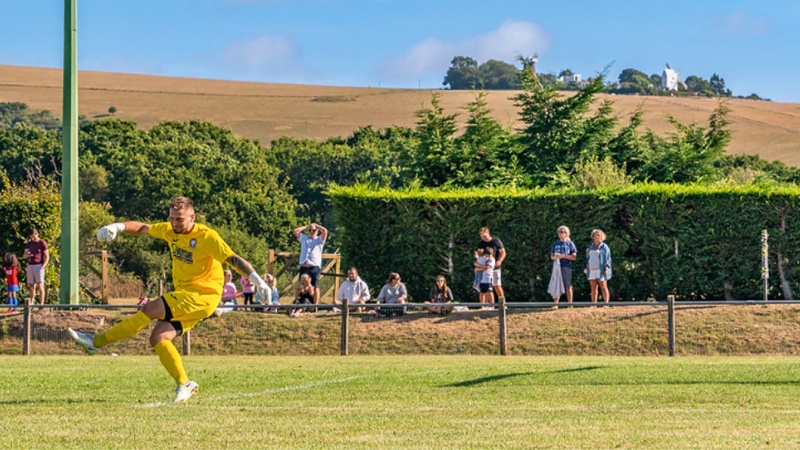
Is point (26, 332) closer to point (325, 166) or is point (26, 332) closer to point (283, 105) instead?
point (325, 166)

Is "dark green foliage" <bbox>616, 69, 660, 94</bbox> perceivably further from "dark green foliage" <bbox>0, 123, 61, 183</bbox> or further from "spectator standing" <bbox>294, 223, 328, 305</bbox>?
"spectator standing" <bbox>294, 223, 328, 305</bbox>

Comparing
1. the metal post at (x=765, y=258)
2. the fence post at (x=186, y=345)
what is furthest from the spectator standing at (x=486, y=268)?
the metal post at (x=765, y=258)

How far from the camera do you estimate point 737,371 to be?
17188mm

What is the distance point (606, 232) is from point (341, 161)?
7147cm

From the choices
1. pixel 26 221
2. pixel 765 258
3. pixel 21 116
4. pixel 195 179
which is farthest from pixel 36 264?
pixel 21 116

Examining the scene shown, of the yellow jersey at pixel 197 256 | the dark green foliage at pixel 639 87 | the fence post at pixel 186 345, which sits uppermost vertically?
the dark green foliage at pixel 639 87

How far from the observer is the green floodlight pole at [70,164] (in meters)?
26.5

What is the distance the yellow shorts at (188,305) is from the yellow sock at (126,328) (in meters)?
0.28

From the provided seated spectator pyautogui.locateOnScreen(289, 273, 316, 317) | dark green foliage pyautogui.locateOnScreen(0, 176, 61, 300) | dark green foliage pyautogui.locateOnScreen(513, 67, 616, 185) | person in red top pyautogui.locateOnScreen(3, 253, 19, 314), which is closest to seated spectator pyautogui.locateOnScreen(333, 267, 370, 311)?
seated spectator pyautogui.locateOnScreen(289, 273, 316, 317)

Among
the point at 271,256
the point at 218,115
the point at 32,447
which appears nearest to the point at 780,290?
the point at 271,256

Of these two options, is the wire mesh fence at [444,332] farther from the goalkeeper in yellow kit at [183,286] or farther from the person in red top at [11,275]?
the goalkeeper in yellow kit at [183,286]

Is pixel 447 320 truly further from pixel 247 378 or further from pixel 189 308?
pixel 189 308

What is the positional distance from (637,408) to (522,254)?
18.6 metres

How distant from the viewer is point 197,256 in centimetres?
1325
